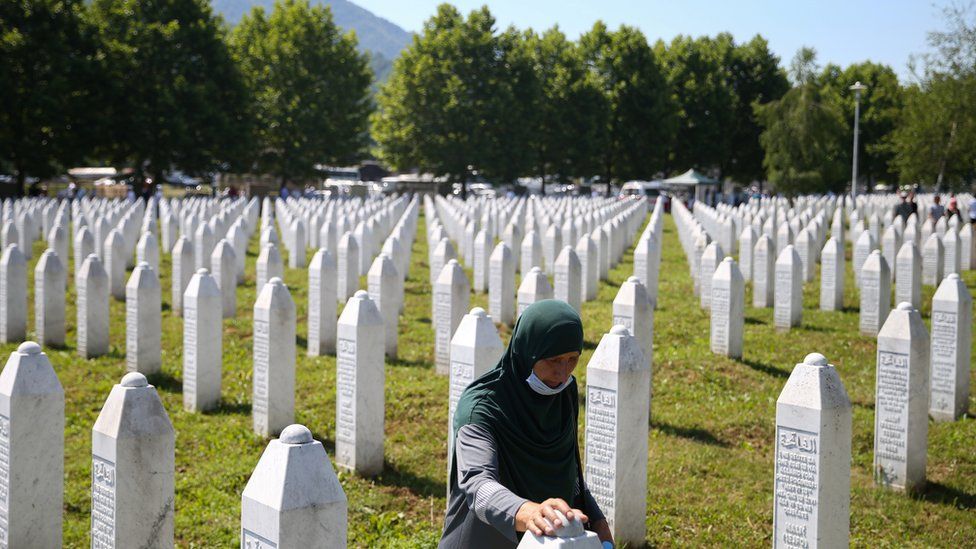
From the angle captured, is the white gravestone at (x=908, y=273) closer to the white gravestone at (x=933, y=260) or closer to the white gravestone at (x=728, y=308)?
the white gravestone at (x=933, y=260)

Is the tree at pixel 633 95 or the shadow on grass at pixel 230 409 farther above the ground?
the tree at pixel 633 95

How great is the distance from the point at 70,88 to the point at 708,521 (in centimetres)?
3738

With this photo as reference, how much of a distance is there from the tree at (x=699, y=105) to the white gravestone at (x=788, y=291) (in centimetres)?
5114

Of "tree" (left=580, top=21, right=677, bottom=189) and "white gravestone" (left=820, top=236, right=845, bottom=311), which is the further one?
"tree" (left=580, top=21, right=677, bottom=189)

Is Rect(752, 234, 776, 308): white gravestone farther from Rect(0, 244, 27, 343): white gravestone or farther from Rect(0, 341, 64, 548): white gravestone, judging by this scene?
Rect(0, 341, 64, 548): white gravestone

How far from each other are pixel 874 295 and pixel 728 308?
8.59ft

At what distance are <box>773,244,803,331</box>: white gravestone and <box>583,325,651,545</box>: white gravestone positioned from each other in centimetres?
698

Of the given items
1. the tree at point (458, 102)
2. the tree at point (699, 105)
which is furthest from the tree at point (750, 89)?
the tree at point (458, 102)

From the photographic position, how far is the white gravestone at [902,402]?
6887mm

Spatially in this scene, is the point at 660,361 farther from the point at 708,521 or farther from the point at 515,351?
the point at 515,351

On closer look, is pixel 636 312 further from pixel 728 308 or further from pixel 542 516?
pixel 542 516

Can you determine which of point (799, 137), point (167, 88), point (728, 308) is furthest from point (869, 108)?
point (728, 308)

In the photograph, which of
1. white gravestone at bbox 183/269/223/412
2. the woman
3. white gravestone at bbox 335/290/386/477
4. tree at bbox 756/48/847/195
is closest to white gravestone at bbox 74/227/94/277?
white gravestone at bbox 183/269/223/412

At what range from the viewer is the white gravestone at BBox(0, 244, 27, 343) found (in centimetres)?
1166
